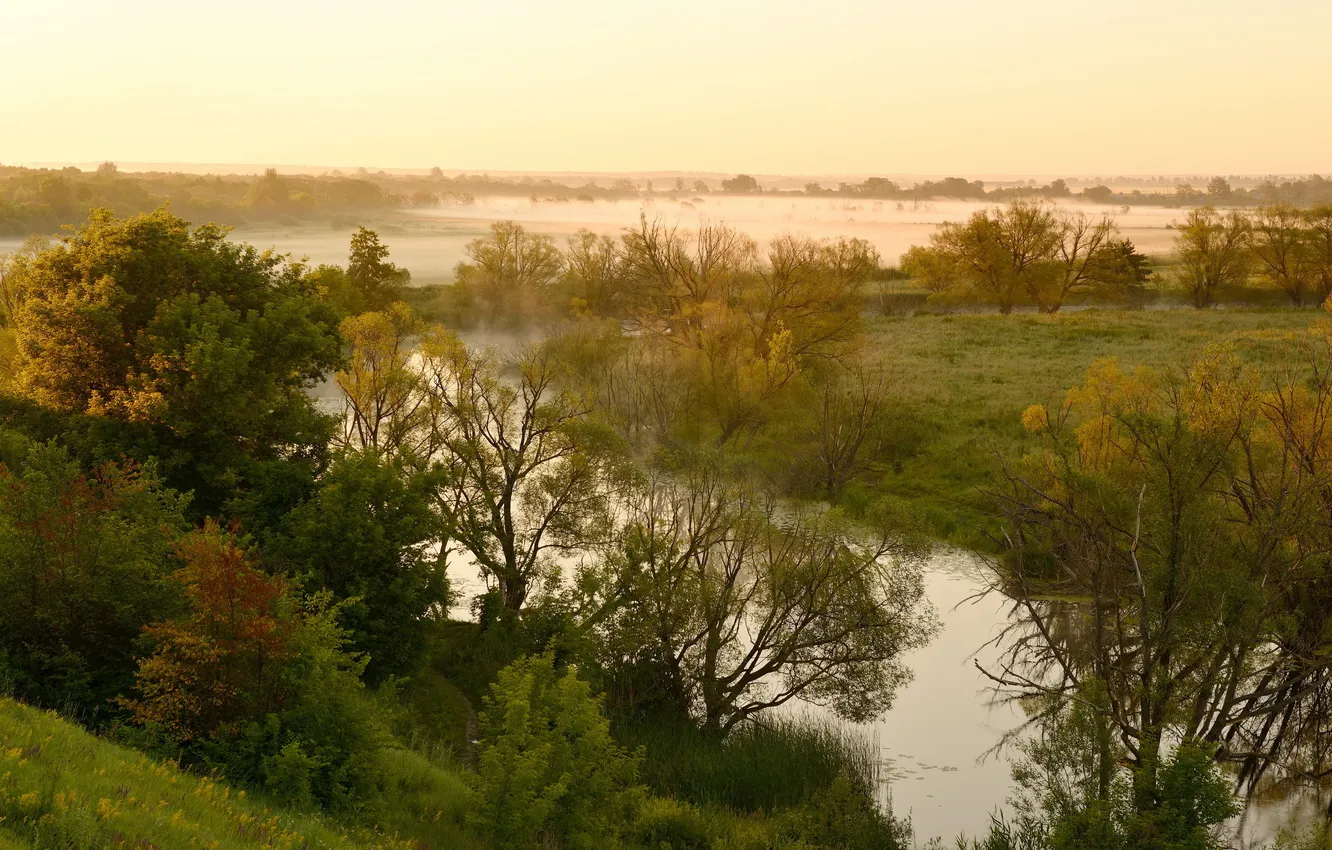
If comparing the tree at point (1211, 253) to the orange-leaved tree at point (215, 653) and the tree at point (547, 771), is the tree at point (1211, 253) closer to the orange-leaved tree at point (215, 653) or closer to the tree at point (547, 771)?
the tree at point (547, 771)

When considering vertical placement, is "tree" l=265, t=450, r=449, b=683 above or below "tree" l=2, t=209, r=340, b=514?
below

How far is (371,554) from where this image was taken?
25.2m

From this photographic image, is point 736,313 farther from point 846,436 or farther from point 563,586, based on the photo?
point 563,586

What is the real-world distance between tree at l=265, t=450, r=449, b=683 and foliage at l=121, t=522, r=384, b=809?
725 centimetres

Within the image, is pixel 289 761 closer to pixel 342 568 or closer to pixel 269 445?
pixel 342 568

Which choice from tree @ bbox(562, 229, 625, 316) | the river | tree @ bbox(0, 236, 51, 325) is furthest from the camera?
tree @ bbox(562, 229, 625, 316)

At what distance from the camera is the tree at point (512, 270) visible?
78.8 meters

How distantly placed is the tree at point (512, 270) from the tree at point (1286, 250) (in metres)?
67.8

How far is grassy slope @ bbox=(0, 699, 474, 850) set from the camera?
30.8 feet

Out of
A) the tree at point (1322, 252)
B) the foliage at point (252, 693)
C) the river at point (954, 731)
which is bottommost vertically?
the river at point (954, 731)

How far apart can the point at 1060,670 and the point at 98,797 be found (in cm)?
2742

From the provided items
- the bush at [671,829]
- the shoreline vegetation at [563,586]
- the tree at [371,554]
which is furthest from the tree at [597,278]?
the bush at [671,829]

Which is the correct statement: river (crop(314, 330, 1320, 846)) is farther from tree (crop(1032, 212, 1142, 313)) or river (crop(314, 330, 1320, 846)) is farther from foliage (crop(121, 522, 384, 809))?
tree (crop(1032, 212, 1142, 313))

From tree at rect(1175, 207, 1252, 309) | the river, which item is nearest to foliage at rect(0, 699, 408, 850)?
the river
